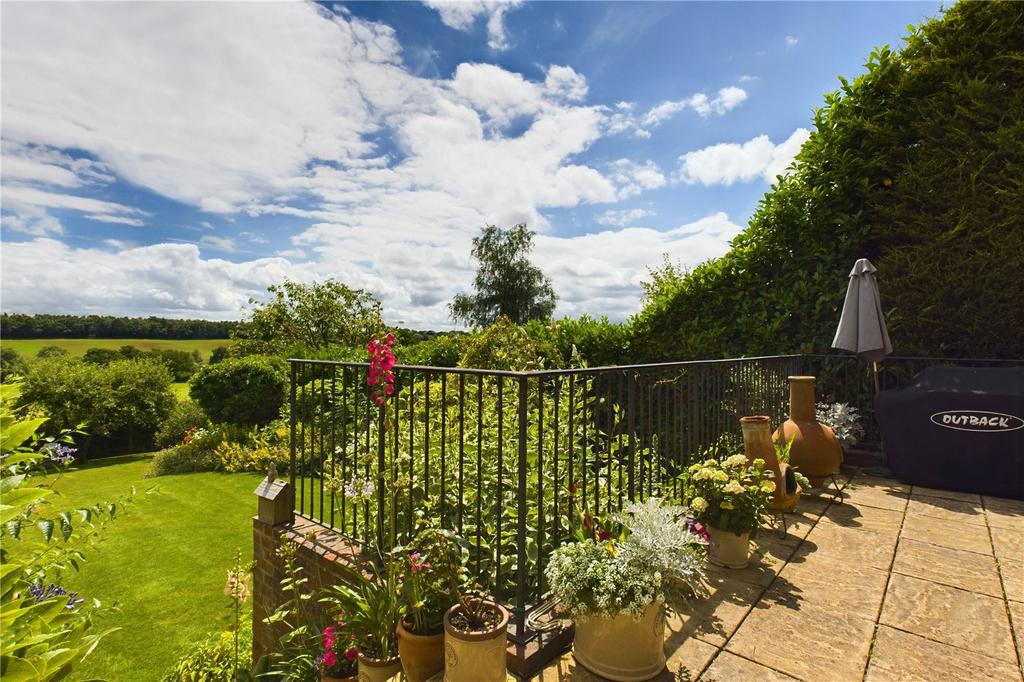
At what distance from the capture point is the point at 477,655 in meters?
1.81

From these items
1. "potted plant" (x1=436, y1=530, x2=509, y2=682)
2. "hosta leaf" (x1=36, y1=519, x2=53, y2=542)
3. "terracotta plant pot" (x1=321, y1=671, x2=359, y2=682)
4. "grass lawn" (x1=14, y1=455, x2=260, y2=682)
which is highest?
"hosta leaf" (x1=36, y1=519, x2=53, y2=542)

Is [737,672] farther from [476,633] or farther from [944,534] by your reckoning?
[944,534]

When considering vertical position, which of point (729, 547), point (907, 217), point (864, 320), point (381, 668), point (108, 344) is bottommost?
point (381, 668)

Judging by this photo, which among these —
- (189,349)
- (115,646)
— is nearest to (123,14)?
(115,646)

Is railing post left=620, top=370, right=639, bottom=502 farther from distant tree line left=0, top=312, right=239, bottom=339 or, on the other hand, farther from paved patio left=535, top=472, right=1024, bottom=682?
distant tree line left=0, top=312, right=239, bottom=339

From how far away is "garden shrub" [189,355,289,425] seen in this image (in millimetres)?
11258

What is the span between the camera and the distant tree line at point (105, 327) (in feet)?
64.0

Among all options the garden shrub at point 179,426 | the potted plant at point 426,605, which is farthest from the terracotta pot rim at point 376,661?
the garden shrub at point 179,426

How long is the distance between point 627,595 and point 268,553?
289 centimetres

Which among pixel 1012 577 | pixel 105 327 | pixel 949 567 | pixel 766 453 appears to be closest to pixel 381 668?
pixel 766 453

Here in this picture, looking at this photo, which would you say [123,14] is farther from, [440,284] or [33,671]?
[440,284]

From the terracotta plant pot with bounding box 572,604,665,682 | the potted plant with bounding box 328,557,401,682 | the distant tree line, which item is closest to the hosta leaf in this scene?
the potted plant with bounding box 328,557,401,682

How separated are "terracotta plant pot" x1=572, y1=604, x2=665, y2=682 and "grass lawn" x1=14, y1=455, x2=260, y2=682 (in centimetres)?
231

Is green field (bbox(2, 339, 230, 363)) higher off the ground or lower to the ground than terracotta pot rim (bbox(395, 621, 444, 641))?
higher
